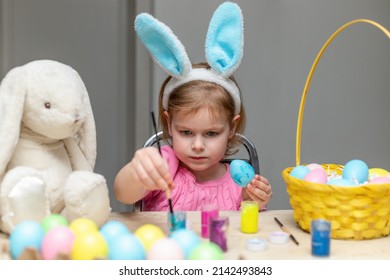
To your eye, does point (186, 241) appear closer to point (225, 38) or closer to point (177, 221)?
point (177, 221)

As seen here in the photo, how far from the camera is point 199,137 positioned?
137 cm

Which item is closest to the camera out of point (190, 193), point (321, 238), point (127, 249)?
point (127, 249)

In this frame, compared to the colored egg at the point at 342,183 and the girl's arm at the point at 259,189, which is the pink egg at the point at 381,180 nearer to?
the colored egg at the point at 342,183

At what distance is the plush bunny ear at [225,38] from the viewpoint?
133 centimetres

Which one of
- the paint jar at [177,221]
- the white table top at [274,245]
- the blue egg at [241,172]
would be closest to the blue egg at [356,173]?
the white table top at [274,245]

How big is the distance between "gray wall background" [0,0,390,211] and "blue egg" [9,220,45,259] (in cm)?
141

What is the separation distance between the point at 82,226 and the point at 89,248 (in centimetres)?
10

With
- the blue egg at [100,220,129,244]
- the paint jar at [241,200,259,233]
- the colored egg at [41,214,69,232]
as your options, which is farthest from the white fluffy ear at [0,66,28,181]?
the paint jar at [241,200,259,233]

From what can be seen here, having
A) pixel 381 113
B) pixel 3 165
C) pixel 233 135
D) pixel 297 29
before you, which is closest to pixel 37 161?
pixel 3 165

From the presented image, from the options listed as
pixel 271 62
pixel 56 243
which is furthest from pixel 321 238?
pixel 271 62

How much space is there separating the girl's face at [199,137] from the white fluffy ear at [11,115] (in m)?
0.49

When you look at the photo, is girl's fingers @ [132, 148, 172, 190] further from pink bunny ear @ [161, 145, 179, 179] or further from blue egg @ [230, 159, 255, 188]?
pink bunny ear @ [161, 145, 179, 179]

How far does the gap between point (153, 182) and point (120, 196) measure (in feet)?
0.90

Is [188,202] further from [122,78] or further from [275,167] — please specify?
[122,78]
